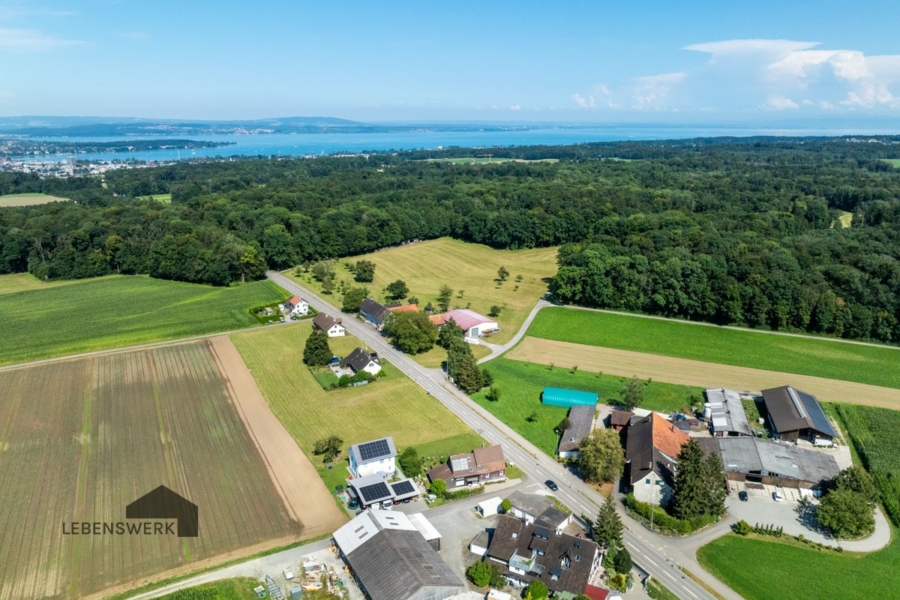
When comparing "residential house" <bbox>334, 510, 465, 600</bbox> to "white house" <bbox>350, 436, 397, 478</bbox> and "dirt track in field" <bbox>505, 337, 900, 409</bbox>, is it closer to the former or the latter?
"white house" <bbox>350, 436, 397, 478</bbox>

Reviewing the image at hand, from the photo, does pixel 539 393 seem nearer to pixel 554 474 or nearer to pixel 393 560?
pixel 554 474

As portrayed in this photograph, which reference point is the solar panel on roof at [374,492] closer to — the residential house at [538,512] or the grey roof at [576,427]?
the residential house at [538,512]

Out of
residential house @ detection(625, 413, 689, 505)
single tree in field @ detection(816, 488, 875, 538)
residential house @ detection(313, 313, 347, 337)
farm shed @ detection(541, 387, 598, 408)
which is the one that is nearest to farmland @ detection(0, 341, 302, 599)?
residential house @ detection(313, 313, 347, 337)

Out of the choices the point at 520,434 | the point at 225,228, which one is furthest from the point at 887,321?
the point at 225,228

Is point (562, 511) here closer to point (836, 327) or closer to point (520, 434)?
point (520, 434)

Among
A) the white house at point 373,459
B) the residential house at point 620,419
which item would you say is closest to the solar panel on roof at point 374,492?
the white house at point 373,459

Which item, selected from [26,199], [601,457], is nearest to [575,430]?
[601,457]
